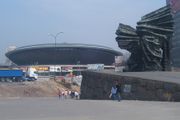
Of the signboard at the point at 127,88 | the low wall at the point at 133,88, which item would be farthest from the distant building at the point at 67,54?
the signboard at the point at 127,88

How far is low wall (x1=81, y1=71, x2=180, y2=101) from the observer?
1848 centimetres

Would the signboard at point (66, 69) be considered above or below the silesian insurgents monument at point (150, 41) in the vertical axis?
below

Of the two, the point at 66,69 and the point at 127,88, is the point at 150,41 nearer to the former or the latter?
the point at 127,88

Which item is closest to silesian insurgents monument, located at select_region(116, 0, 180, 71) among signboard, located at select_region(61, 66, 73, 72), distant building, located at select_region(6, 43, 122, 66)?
signboard, located at select_region(61, 66, 73, 72)

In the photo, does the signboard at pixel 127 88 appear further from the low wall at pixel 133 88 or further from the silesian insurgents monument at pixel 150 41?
the silesian insurgents monument at pixel 150 41

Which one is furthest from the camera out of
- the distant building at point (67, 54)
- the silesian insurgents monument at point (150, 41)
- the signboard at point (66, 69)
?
the distant building at point (67, 54)

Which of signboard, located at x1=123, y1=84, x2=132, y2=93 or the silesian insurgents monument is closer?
signboard, located at x1=123, y1=84, x2=132, y2=93

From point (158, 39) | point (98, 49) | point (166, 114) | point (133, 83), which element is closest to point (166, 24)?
point (158, 39)

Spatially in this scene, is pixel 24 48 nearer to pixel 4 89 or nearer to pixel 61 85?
pixel 61 85

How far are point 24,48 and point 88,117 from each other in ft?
401

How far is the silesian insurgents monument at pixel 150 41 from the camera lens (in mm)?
33094

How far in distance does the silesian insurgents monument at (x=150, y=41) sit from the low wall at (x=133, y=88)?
148 inches

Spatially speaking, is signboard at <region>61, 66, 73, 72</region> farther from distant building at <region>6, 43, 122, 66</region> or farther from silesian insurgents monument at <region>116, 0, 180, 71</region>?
silesian insurgents monument at <region>116, 0, 180, 71</region>

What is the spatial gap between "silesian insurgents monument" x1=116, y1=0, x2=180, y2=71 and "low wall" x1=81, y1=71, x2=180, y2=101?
3769mm
